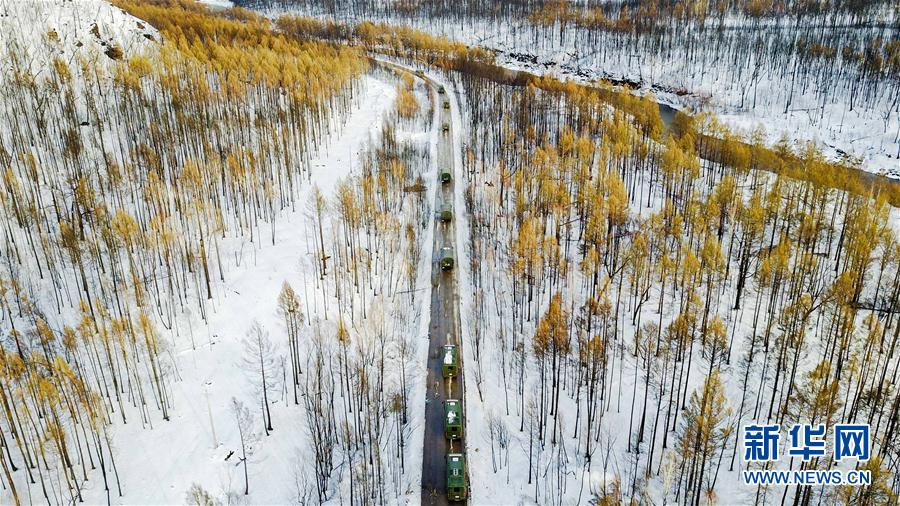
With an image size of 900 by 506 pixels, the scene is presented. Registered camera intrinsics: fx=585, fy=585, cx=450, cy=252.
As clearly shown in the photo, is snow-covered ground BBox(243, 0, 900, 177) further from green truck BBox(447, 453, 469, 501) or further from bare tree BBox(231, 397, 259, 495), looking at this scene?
bare tree BBox(231, 397, 259, 495)

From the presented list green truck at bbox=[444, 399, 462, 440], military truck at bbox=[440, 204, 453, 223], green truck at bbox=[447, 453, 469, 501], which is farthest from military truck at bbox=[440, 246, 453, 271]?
green truck at bbox=[447, 453, 469, 501]

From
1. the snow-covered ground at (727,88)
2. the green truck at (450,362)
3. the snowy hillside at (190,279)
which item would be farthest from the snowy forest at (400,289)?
the snow-covered ground at (727,88)

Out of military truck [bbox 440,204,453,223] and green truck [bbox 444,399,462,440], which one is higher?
military truck [bbox 440,204,453,223]

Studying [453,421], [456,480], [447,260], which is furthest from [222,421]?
[447,260]

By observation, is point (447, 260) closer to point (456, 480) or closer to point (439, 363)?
point (439, 363)

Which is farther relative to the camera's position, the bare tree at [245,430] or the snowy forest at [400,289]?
the bare tree at [245,430]

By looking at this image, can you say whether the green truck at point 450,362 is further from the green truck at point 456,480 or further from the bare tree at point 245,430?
the bare tree at point 245,430
